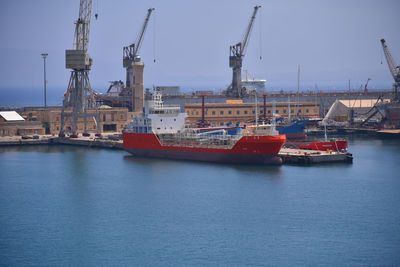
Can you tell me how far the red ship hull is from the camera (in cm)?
3956

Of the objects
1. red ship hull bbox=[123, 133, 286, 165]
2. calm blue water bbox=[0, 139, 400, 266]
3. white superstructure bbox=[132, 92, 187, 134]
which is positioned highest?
white superstructure bbox=[132, 92, 187, 134]

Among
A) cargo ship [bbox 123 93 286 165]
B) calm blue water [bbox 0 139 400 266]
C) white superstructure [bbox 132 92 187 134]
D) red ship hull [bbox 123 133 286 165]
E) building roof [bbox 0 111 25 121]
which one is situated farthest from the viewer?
building roof [bbox 0 111 25 121]

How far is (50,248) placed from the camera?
2383 cm

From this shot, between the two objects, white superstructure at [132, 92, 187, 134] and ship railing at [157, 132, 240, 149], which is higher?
white superstructure at [132, 92, 187, 134]

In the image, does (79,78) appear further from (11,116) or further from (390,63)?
(390,63)

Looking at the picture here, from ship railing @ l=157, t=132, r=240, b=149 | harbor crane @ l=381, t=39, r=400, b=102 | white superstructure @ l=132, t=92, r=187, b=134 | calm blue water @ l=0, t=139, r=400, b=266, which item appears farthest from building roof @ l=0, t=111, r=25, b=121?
harbor crane @ l=381, t=39, r=400, b=102

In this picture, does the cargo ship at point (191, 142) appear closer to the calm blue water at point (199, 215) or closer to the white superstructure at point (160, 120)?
the white superstructure at point (160, 120)

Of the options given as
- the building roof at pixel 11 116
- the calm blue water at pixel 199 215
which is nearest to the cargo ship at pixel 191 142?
the calm blue water at pixel 199 215

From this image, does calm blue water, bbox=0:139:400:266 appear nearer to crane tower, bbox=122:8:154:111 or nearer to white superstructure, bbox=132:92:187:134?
white superstructure, bbox=132:92:187:134

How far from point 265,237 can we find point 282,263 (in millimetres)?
2713

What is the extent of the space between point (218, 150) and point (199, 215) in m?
13.8

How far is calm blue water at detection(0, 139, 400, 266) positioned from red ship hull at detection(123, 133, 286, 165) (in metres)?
0.89

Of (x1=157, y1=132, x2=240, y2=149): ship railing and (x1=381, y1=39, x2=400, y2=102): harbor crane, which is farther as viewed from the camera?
(x1=381, y1=39, x2=400, y2=102): harbor crane

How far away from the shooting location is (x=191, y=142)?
43656mm
